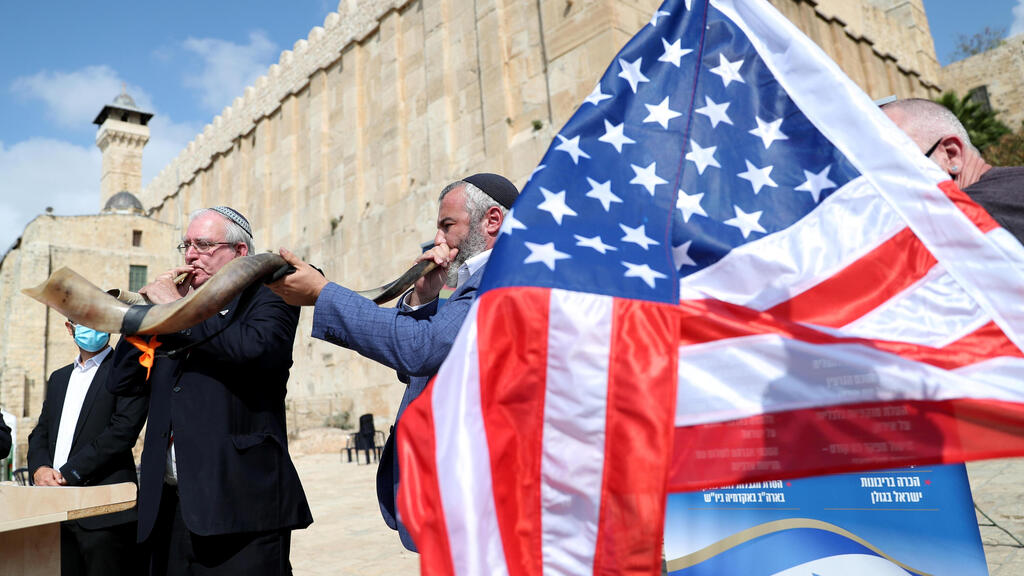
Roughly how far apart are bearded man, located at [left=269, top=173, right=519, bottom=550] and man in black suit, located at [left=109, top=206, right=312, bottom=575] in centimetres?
30

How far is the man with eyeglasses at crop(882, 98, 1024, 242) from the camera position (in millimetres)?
1746

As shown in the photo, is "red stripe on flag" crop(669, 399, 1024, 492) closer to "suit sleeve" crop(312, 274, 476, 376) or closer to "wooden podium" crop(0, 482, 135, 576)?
"suit sleeve" crop(312, 274, 476, 376)

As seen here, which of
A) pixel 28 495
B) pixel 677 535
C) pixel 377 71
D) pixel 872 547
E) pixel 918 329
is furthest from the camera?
pixel 377 71

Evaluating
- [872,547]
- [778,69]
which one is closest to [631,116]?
[778,69]

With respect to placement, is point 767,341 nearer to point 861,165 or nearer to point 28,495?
point 861,165

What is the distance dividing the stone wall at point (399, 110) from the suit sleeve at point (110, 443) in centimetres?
965

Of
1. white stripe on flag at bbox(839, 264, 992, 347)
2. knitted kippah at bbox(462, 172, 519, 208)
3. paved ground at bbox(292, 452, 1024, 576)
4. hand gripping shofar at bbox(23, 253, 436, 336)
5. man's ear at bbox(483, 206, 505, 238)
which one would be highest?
knitted kippah at bbox(462, 172, 519, 208)

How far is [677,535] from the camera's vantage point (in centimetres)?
289

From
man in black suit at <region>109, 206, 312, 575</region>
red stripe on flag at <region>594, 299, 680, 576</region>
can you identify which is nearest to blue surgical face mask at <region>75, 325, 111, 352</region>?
man in black suit at <region>109, 206, 312, 575</region>

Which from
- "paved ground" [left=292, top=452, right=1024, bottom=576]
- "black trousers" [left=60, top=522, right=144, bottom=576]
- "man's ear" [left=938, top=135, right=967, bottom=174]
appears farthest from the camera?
"paved ground" [left=292, top=452, right=1024, bottom=576]

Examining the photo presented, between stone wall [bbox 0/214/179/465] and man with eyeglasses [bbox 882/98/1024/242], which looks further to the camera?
stone wall [bbox 0/214/179/465]

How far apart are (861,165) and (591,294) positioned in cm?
91

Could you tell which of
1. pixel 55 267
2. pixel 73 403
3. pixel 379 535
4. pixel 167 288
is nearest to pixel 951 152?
pixel 167 288

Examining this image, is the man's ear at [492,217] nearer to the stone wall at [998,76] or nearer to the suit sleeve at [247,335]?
the suit sleeve at [247,335]
